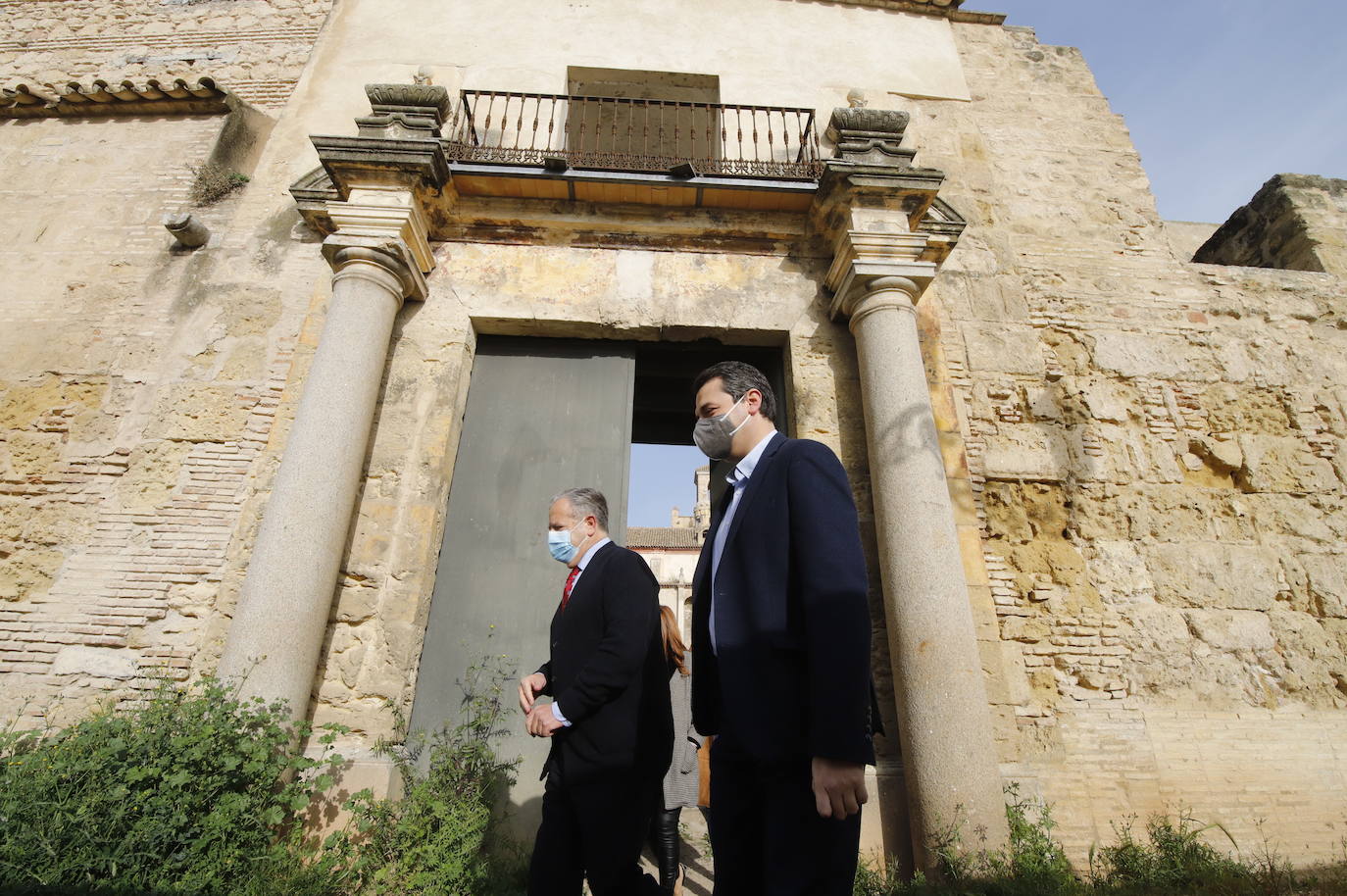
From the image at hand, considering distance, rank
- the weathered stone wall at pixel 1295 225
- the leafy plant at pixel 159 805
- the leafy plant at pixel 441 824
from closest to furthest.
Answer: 1. the leafy plant at pixel 159 805
2. the leafy plant at pixel 441 824
3. the weathered stone wall at pixel 1295 225

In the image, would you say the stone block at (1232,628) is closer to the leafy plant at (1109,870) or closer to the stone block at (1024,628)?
the stone block at (1024,628)

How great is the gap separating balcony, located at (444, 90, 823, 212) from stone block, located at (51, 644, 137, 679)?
425 centimetres

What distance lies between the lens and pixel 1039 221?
5996mm

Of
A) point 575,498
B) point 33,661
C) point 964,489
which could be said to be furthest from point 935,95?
point 33,661

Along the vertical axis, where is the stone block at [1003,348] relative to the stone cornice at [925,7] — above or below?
below

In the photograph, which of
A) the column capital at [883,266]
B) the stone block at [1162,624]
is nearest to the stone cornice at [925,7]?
the column capital at [883,266]

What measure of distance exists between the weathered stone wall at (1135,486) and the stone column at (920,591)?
0.73 metres

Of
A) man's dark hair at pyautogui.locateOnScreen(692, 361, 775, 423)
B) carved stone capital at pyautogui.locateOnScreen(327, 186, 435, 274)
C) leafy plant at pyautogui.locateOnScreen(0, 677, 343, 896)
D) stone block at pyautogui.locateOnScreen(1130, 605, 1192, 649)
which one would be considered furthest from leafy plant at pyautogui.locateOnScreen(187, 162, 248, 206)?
stone block at pyautogui.locateOnScreen(1130, 605, 1192, 649)

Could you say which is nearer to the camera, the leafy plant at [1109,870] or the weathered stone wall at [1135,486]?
the leafy plant at [1109,870]

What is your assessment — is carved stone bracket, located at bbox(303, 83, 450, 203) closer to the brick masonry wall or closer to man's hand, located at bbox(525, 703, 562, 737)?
the brick masonry wall

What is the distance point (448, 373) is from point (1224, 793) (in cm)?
620

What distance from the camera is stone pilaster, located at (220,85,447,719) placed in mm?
3600

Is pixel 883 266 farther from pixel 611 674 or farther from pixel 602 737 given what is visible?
pixel 602 737

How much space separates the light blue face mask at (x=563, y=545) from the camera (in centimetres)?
295
